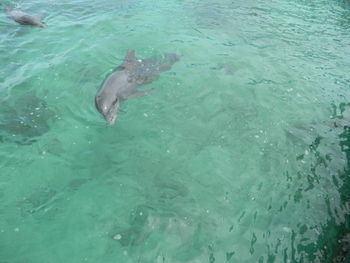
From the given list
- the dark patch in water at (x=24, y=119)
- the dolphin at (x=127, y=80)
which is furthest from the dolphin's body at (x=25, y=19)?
the dolphin at (x=127, y=80)

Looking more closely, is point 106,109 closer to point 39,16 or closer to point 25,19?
point 25,19

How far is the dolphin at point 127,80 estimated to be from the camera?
729 cm

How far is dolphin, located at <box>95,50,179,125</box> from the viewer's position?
7285 millimetres

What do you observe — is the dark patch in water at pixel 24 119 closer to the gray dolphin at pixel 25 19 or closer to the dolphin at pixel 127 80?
the dolphin at pixel 127 80

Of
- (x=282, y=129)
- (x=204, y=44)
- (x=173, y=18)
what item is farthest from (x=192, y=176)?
(x=173, y=18)

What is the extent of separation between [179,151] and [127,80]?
2630 millimetres

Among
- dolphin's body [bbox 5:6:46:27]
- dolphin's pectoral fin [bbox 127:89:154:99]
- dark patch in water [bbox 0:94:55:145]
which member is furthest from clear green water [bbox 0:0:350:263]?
dolphin's body [bbox 5:6:46:27]

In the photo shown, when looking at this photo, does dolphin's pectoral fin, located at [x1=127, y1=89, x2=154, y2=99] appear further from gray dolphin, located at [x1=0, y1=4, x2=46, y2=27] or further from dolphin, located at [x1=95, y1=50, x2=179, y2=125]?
gray dolphin, located at [x1=0, y1=4, x2=46, y2=27]

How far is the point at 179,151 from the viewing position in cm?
674

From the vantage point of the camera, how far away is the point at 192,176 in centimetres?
625

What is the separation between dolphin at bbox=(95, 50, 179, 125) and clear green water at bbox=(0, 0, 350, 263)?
255 millimetres

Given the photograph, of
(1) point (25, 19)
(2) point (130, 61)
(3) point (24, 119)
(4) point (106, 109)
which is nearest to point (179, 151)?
(4) point (106, 109)

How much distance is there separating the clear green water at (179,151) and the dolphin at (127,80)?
25cm

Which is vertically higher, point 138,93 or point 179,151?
point 138,93
